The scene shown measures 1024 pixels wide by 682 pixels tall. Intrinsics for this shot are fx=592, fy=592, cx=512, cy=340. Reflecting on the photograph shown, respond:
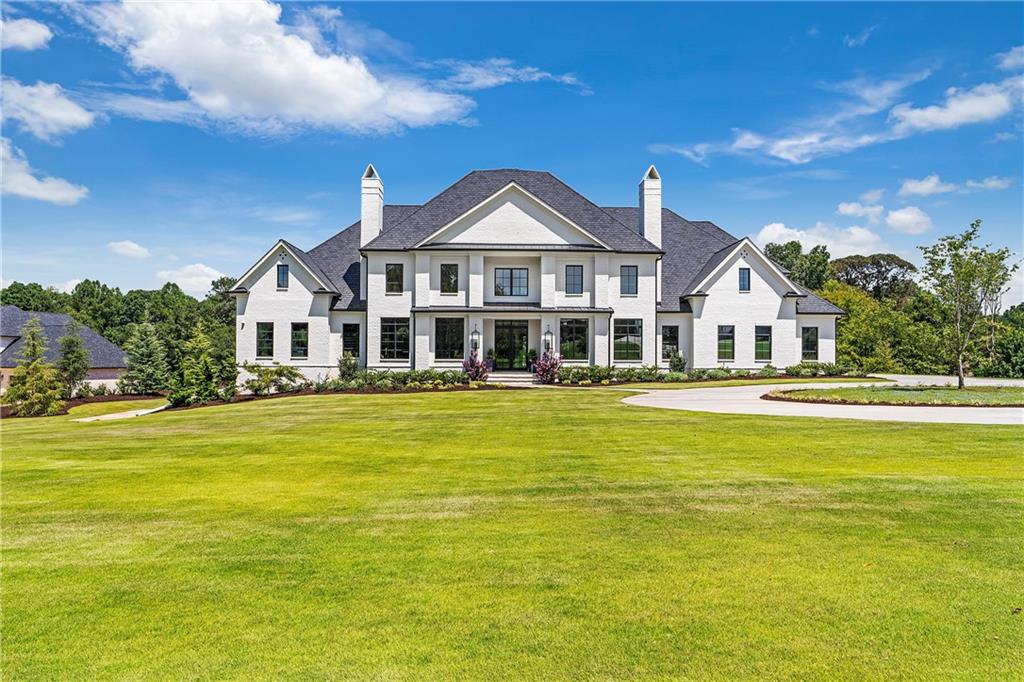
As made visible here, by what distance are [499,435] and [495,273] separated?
21.5 metres

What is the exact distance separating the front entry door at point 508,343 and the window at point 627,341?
17.4 ft

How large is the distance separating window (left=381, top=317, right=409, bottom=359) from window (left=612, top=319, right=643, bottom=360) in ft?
38.7

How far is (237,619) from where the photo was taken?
4.31 metres

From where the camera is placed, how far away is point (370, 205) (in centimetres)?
3412

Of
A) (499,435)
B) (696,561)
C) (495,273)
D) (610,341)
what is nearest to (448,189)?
(495,273)

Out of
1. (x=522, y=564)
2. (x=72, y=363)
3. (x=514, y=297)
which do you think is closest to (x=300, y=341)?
(x=72, y=363)

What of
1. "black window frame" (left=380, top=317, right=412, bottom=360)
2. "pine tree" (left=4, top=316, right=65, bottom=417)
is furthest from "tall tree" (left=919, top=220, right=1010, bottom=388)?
"pine tree" (left=4, top=316, right=65, bottom=417)

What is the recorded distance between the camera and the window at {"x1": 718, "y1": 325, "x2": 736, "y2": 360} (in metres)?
34.5

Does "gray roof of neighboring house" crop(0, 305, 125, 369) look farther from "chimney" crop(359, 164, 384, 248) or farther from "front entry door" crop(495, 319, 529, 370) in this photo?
"front entry door" crop(495, 319, 529, 370)

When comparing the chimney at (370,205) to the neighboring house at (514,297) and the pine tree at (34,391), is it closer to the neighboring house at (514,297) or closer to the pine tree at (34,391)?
the neighboring house at (514,297)

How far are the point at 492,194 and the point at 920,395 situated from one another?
21876mm

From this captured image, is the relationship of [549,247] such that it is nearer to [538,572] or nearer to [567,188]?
[567,188]

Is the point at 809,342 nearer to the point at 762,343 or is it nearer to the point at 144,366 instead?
the point at 762,343

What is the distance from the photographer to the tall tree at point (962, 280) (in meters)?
24.2
